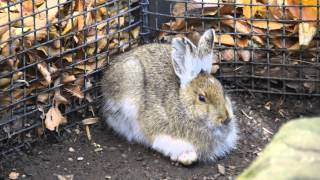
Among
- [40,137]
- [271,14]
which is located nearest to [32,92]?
[40,137]

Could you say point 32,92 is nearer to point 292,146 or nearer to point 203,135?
point 203,135

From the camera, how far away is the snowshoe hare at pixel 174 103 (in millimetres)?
5246

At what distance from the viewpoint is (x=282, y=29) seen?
6.02 metres

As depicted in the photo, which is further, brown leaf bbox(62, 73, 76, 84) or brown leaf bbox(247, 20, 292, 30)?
brown leaf bbox(247, 20, 292, 30)

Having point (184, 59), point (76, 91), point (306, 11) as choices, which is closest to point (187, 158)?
point (184, 59)

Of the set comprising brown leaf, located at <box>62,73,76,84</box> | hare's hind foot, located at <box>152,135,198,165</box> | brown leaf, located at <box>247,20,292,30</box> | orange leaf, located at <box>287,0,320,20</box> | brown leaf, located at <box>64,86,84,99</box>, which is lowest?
hare's hind foot, located at <box>152,135,198,165</box>

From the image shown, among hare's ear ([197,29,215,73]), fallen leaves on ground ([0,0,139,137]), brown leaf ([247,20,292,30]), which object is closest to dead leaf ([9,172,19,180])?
fallen leaves on ground ([0,0,139,137])

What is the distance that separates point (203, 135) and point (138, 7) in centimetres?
129

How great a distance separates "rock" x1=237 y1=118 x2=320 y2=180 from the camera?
2676 mm

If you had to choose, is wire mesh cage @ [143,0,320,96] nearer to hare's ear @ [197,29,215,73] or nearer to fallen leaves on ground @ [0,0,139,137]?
fallen leaves on ground @ [0,0,139,137]

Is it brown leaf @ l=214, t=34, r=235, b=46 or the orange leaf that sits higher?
the orange leaf

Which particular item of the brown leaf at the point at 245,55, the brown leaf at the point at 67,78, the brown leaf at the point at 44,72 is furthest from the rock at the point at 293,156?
the brown leaf at the point at 245,55

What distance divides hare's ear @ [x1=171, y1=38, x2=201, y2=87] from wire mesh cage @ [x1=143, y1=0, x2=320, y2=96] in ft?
2.50

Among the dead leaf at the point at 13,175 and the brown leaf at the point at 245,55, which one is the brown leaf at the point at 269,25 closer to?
the brown leaf at the point at 245,55
